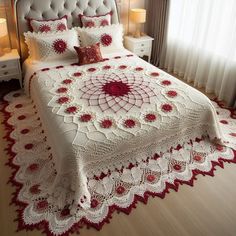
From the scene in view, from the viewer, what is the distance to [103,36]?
3.23m

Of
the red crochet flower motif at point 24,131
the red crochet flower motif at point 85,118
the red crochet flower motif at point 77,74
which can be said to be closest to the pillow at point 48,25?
the red crochet flower motif at point 77,74

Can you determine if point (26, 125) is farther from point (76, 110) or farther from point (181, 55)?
point (181, 55)

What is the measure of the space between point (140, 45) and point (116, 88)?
1.63 m

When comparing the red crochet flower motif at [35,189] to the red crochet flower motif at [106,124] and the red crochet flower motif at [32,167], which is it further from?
the red crochet flower motif at [106,124]

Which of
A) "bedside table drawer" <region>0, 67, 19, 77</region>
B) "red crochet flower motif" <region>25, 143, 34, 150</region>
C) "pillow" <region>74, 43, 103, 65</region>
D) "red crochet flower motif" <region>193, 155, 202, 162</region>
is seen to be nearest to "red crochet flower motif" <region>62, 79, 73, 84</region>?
"pillow" <region>74, 43, 103, 65</region>

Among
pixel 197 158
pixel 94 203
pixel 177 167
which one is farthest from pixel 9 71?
pixel 197 158

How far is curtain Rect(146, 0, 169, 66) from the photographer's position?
382 cm

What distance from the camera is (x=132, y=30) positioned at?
13.5 feet

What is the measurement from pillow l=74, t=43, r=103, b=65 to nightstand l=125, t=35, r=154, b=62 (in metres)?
0.94

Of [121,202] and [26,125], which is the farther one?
[26,125]

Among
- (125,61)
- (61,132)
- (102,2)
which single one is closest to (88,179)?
(61,132)

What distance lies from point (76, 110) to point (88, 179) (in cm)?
59

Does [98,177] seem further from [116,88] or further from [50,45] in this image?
[50,45]

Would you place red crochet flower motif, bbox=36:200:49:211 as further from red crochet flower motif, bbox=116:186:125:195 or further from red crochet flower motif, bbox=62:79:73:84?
red crochet flower motif, bbox=62:79:73:84
